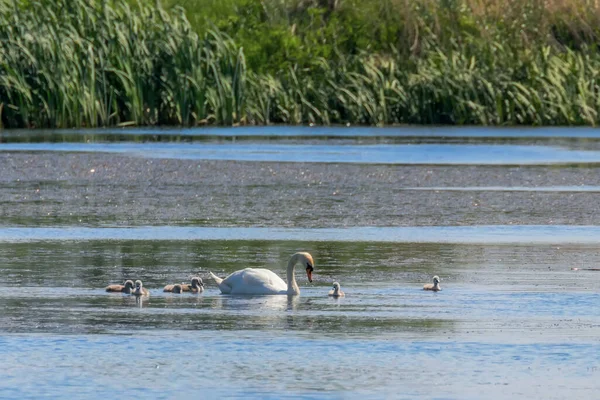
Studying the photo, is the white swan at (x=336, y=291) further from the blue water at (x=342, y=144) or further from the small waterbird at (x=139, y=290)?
the blue water at (x=342, y=144)

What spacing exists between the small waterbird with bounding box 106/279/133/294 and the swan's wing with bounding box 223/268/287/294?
683 mm

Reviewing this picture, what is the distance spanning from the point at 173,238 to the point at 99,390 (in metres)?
6.82

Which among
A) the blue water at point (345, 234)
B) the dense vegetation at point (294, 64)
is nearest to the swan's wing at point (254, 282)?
the blue water at point (345, 234)

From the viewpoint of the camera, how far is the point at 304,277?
12.5 m

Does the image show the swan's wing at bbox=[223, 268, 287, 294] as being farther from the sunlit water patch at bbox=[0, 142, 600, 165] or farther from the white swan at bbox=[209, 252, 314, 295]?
the sunlit water patch at bbox=[0, 142, 600, 165]

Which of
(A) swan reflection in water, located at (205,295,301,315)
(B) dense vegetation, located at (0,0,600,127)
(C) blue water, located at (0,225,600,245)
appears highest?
(B) dense vegetation, located at (0,0,600,127)

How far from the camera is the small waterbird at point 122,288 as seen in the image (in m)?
10.9

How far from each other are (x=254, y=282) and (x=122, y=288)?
2.91ft

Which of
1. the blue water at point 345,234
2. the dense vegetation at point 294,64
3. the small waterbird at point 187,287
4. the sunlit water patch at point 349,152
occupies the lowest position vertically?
the blue water at point 345,234

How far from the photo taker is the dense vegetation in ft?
100

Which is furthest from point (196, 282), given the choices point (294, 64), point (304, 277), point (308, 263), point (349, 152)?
point (294, 64)

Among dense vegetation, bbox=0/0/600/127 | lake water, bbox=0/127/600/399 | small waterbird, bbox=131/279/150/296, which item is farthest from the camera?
dense vegetation, bbox=0/0/600/127

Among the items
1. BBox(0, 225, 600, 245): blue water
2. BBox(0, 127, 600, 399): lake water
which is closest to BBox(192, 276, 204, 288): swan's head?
BBox(0, 127, 600, 399): lake water

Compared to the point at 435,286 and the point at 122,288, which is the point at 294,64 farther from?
the point at 122,288
